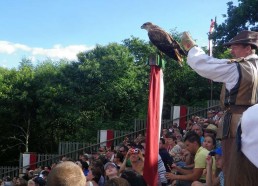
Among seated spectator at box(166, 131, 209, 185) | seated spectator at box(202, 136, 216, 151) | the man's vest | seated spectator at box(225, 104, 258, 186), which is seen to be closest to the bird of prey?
the man's vest

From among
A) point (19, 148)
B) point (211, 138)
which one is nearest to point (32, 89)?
point (19, 148)

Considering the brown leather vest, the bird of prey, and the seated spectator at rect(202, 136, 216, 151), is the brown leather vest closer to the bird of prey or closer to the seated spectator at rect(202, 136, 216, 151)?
the bird of prey

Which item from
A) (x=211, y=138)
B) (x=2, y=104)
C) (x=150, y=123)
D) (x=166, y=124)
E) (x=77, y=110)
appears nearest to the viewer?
(x=150, y=123)

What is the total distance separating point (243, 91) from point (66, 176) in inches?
57.9

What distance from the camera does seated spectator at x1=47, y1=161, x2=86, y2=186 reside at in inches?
92.9

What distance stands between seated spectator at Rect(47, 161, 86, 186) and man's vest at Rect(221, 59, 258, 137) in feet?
3.97

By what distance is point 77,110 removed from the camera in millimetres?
22578

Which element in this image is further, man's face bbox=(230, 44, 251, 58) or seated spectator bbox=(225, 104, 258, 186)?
man's face bbox=(230, 44, 251, 58)

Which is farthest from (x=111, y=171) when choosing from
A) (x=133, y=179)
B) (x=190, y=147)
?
(x=133, y=179)

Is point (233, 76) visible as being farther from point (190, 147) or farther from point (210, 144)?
point (190, 147)

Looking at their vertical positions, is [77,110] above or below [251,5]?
below

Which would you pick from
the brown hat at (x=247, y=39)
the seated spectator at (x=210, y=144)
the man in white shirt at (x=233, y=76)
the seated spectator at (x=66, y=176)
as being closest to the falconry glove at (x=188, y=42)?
the man in white shirt at (x=233, y=76)

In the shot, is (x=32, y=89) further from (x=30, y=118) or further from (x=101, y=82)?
(x=101, y=82)

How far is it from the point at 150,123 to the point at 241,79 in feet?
4.96
